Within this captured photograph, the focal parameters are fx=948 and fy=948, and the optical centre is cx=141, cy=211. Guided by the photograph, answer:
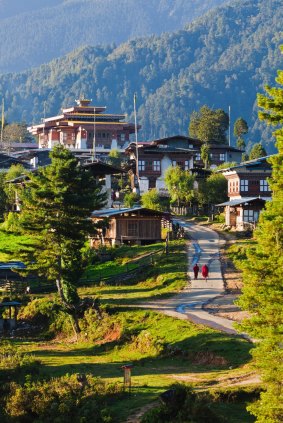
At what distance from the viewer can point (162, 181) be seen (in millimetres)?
111938

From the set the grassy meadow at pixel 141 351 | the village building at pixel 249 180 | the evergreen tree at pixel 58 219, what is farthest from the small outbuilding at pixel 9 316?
the village building at pixel 249 180

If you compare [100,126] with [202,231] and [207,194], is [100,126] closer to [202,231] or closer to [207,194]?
[207,194]

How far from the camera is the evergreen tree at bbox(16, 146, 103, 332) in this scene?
55.8 m

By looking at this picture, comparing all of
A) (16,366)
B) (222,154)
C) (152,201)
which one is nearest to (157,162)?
(152,201)

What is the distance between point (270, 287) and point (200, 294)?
24951mm

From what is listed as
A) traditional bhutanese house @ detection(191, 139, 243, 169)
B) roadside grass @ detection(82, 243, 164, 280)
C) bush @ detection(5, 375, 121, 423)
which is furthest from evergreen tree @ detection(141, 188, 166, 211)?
bush @ detection(5, 375, 121, 423)

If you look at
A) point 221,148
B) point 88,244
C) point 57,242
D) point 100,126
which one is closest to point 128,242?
point 88,244

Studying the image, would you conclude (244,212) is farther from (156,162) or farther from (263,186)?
(156,162)

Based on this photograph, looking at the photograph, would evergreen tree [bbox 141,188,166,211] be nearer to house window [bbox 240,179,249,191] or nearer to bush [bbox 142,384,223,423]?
house window [bbox 240,179,249,191]

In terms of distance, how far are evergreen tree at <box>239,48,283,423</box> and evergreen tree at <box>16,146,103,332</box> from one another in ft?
82.4

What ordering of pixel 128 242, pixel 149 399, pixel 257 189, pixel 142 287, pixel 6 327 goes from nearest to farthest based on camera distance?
pixel 149 399, pixel 6 327, pixel 142 287, pixel 128 242, pixel 257 189

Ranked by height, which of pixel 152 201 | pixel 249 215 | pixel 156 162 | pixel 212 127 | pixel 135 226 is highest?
pixel 212 127

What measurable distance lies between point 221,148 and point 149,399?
342 ft

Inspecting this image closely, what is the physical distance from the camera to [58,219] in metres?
57.7
